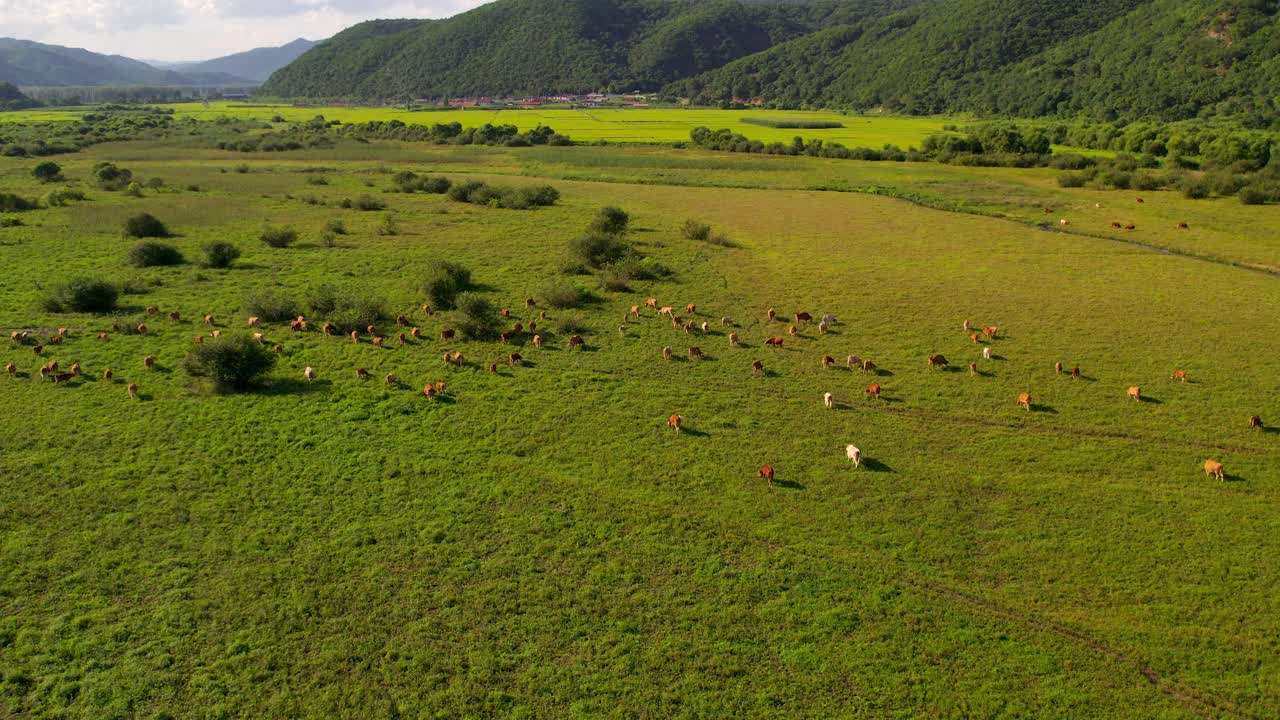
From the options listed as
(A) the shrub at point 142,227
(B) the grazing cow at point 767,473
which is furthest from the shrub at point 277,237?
(B) the grazing cow at point 767,473

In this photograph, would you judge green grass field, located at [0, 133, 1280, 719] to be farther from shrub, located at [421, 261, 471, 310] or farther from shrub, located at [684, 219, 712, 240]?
shrub, located at [684, 219, 712, 240]

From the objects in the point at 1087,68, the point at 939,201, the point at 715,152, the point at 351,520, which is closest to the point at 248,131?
the point at 715,152

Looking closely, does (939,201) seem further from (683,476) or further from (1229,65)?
(1229,65)

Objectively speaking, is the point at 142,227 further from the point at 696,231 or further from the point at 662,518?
the point at 662,518

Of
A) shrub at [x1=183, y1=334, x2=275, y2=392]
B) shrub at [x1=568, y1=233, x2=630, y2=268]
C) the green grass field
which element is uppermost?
shrub at [x1=568, y1=233, x2=630, y2=268]

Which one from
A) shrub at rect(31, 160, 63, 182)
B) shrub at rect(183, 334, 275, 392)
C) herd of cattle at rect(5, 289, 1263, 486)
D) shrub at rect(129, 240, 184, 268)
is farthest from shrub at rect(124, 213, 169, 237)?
shrub at rect(31, 160, 63, 182)

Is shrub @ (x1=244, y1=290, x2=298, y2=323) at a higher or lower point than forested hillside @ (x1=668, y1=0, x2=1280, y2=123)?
lower

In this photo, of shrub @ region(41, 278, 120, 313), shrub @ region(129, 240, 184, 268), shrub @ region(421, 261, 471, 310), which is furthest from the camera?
shrub @ region(129, 240, 184, 268)
